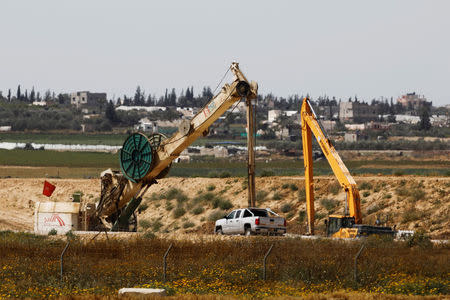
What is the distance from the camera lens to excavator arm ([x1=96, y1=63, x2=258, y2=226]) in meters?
40.7

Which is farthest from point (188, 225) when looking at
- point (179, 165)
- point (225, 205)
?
point (179, 165)

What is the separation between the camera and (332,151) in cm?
4291

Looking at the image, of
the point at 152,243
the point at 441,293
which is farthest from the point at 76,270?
the point at 441,293

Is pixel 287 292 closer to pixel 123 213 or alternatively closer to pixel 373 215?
pixel 123 213

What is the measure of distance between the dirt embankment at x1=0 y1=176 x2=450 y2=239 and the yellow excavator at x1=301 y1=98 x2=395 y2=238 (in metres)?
6.78

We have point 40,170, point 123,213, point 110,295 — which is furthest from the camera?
point 40,170

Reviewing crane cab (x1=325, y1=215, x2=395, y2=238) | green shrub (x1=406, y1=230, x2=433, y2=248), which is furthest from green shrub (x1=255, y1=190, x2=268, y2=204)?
green shrub (x1=406, y1=230, x2=433, y2=248)

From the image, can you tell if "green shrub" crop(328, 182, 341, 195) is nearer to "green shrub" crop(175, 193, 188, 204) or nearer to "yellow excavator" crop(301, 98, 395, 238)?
"green shrub" crop(175, 193, 188, 204)

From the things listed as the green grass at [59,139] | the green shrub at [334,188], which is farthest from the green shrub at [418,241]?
the green grass at [59,139]

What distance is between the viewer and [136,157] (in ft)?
142

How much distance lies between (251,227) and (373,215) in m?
14.6

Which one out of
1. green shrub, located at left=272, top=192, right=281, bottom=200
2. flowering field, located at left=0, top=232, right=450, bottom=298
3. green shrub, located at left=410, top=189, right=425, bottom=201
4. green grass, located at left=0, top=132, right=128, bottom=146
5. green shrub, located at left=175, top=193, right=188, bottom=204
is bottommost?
flowering field, located at left=0, top=232, right=450, bottom=298

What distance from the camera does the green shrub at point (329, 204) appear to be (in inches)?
2246

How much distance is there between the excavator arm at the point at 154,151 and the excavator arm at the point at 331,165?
445 centimetres
